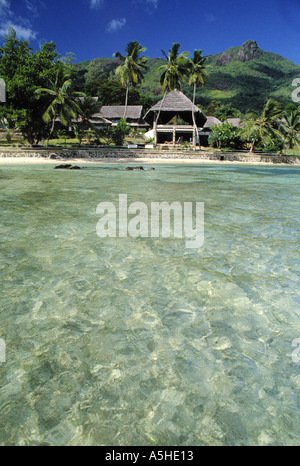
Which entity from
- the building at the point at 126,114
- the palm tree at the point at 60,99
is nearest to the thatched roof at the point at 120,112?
the building at the point at 126,114

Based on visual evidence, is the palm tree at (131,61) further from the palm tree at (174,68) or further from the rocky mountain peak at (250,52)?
the rocky mountain peak at (250,52)

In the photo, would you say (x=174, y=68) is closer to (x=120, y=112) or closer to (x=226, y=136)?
(x=226, y=136)

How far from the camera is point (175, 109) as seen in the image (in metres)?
38.8

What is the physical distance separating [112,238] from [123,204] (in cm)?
364

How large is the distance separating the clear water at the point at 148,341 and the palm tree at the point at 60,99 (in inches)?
930

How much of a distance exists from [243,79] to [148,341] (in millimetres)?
122691

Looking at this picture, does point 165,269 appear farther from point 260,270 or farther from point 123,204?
point 123,204

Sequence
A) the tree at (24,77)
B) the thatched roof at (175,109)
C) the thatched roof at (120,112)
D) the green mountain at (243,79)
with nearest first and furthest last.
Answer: the tree at (24,77) → the thatched roof at (175,109) → the thatched roof at (120,112) → the green mountain at (243,79)

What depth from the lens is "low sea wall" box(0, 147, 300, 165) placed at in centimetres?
2717

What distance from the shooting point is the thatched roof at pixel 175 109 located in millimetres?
38688

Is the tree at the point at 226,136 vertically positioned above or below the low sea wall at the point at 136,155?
above

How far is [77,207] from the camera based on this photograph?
879 cm

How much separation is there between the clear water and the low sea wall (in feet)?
79.6

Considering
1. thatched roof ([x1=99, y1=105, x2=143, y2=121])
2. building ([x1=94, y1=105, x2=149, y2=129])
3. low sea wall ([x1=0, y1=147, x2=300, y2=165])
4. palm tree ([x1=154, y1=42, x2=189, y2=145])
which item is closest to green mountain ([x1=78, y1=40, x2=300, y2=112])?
thatched roof ([x1=99, y1=105, x2=143, y2=121])
